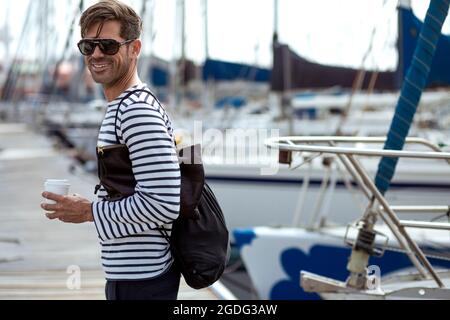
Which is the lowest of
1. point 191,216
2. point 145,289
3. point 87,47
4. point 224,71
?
point 145,289

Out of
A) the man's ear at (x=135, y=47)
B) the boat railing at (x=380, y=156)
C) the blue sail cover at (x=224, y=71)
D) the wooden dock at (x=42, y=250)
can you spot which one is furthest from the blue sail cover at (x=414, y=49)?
the blue sail cover at (x=224, y=71)

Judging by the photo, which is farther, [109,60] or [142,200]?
[109,60]

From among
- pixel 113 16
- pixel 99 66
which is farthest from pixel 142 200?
pixel 113 16

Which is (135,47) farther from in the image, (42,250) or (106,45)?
(42,250)

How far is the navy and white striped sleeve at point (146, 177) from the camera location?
2.01 metres

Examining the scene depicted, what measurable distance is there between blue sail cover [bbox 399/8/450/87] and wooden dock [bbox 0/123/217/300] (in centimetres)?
380

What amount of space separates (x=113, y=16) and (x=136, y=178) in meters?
0.49

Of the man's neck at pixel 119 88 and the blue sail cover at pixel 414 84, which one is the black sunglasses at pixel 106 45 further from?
the blue sail cover at pixel 414 84

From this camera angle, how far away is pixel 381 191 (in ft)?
14.3

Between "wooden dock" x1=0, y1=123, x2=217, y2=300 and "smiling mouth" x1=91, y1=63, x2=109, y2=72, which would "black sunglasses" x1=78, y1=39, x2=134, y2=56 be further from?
"wooden dock" x1=0, y1=123, x2=217, y2=300

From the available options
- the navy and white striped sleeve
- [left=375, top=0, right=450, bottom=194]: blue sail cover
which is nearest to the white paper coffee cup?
the navy and white striped sleeve

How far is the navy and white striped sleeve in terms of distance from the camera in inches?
79.3

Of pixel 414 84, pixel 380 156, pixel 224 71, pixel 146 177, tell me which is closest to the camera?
pixel 146 177

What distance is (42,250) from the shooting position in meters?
6.23
